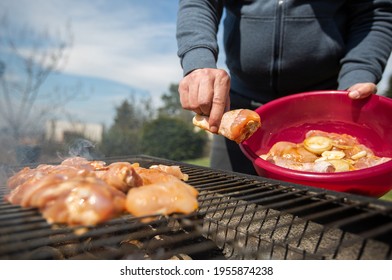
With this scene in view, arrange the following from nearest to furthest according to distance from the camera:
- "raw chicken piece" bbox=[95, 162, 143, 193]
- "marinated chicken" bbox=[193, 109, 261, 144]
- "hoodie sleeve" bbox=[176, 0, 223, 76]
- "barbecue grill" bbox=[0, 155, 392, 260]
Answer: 1. "barbecue grill" bbox=[0, 155, 392, 260]
2. "raw chicken piece" bbox=[95, 162, 143, 193]
3. "marinated chicken" bbox=[193, 109, 261, 144]
4. "hoodie sleeve" bbox=[176, 0, 223, 76]

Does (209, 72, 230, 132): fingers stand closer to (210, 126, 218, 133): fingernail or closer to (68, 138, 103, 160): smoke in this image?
(210, 126, 218, 133): fingernail

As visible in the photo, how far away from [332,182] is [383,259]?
20.3 inches

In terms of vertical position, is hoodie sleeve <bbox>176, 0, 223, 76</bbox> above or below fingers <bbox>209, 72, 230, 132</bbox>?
above

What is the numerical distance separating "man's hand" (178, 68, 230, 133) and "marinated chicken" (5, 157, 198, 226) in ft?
1.64

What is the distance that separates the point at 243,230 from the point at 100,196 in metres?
0.81

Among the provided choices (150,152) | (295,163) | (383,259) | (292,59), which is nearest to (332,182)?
(295,163)

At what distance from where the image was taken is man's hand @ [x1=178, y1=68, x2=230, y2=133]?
1.81 meters

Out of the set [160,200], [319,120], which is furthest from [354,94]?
[160,200]

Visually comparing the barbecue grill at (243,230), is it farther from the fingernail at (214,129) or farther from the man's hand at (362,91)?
the man's hand at (362,91)

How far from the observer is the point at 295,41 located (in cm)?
241

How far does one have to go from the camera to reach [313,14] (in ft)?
7.89

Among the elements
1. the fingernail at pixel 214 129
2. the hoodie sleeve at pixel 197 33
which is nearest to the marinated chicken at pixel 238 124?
the fingernail at pixel 214 129

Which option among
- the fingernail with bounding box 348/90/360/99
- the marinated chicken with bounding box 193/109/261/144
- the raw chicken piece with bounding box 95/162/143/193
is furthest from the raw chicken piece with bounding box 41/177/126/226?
the fingernail with bounding box 348/90/360/99

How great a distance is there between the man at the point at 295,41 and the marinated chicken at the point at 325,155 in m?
0.30
